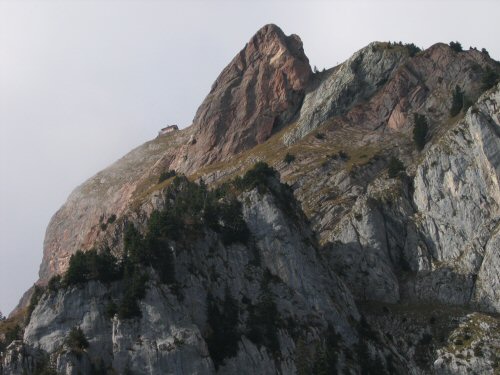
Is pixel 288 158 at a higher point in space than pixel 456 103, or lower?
higher

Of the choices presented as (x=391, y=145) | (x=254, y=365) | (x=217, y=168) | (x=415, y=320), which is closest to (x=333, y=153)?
(x=391, y=145)

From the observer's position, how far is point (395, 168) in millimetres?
138625

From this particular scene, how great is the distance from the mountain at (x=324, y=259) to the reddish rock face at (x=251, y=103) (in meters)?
12.4

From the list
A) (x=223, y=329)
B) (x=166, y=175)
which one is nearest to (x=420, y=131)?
(x=166, y=175)

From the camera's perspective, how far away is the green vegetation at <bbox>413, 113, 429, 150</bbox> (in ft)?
485

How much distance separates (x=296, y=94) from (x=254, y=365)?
97.2 m

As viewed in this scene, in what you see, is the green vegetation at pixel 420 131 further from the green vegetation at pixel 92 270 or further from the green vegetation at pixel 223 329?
the green vegetation at pixel 92 270

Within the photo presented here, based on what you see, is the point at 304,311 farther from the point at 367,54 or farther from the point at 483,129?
the point at 367,54

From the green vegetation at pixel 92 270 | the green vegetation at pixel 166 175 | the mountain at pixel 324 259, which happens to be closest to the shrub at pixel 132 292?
the mountain at pixel 324 259

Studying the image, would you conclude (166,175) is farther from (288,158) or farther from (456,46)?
(456,46)

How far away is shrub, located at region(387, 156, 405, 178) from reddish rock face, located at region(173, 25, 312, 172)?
46669 millimetres

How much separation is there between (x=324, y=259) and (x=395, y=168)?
26.5 metres

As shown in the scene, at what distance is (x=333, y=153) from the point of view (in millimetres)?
155125

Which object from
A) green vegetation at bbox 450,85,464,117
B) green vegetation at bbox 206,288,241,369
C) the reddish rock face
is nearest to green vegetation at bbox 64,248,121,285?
green vegetation at bbox 206,288,241,369
